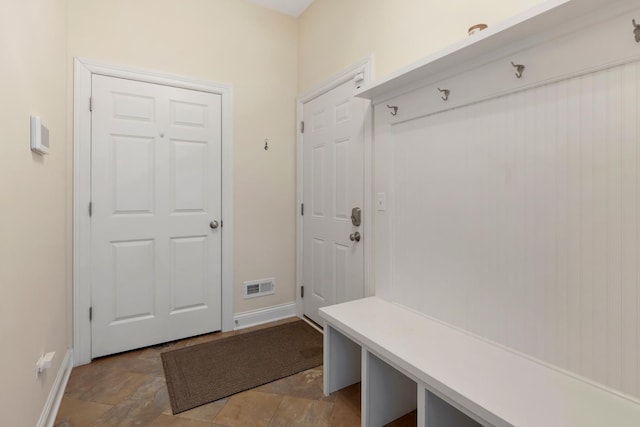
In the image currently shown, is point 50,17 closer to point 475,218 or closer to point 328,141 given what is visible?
point 328,141

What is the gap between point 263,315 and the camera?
2879 mm

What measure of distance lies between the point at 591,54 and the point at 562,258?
73cm

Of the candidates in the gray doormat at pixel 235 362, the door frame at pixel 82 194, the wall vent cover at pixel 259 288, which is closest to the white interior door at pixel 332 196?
the wall vent cover at pixel 259 288

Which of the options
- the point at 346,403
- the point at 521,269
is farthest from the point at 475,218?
the point at 346,403

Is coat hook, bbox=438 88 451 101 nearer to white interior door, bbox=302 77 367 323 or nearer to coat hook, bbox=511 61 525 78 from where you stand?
coat hook, bbox=511 61 525 78

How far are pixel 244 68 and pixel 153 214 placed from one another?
1473mm

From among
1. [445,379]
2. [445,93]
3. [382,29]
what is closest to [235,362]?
[445,379]

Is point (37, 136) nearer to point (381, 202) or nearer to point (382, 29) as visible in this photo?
point (381, 202)

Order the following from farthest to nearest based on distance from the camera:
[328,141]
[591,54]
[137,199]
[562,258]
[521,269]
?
[328,141] → [137,199] → [521,269] → [562,258] → [591,54]

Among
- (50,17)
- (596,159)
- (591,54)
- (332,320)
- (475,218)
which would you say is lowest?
(332,320)

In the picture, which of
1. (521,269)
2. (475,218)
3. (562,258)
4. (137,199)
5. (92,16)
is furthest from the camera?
(137,199)

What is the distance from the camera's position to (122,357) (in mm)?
2266

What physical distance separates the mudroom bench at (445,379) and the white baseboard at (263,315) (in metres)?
1.20

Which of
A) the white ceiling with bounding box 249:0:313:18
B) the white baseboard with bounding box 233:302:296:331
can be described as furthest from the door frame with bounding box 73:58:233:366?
the white ceiling with bounding box 249:0:313:18
